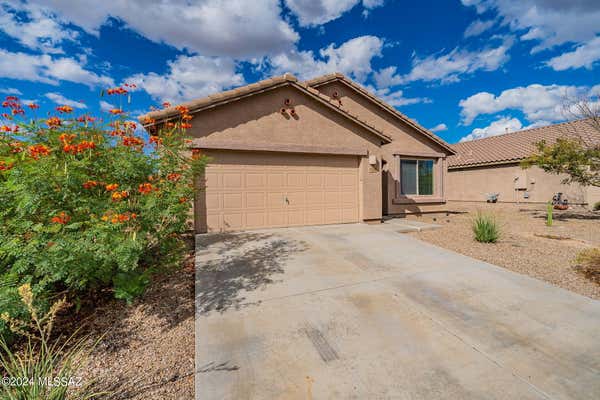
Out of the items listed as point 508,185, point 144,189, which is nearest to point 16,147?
point 144,189

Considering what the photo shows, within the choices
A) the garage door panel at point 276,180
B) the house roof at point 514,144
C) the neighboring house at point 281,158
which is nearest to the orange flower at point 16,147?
the neighboring house at point 281,158

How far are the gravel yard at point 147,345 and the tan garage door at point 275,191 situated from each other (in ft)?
11.7

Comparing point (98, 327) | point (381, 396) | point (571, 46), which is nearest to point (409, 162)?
point (381, 396)

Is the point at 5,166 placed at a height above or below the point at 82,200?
above

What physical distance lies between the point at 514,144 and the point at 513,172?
299cm

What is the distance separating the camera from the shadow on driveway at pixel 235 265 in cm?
361

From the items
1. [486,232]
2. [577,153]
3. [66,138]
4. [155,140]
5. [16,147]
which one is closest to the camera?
[66,138]

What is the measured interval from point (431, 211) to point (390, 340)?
10.7m

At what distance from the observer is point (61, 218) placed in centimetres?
272

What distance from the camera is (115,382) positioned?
2166 millimetres

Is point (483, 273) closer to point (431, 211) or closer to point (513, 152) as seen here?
point (431, 211)

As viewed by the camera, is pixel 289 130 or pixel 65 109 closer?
pixel 65 109

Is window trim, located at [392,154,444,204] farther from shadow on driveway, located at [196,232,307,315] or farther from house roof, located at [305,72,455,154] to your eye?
shadow on driveway, located at [196,232,307,315]

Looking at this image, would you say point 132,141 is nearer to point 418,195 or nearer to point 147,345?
point 147,345
